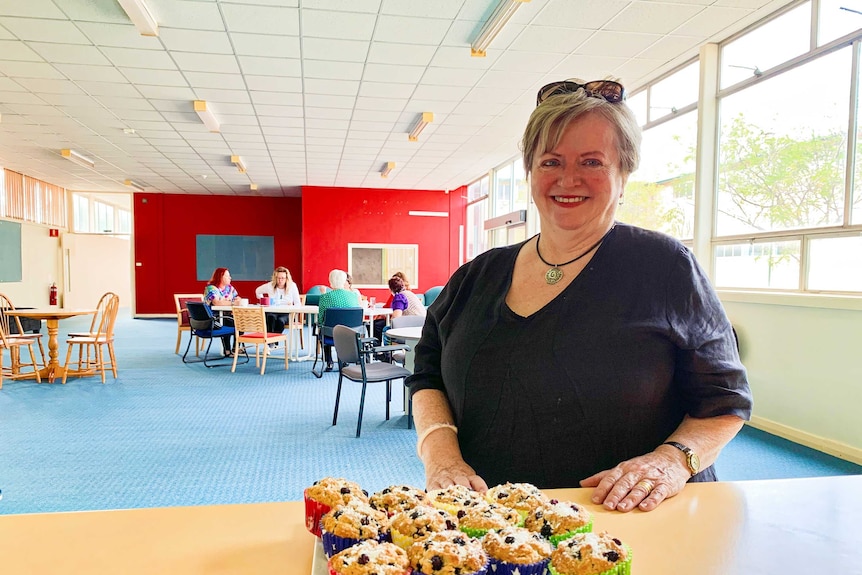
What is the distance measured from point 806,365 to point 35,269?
14.2 m

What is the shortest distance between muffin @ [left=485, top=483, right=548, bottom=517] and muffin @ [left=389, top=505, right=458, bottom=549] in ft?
0.36

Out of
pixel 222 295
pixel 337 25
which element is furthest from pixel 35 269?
pixel 337 25

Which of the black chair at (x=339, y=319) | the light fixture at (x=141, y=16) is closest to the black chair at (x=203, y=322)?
the black chair at (x=339, y=319)

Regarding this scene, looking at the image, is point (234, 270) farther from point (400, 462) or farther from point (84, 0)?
point (400, 462)

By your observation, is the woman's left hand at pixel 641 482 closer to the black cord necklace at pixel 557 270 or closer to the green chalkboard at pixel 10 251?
the black cord necklace at pixel 557 270

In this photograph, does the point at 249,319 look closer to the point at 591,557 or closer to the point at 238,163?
the point at 238,163

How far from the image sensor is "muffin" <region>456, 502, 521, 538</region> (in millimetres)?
737

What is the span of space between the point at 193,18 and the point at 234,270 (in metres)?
9.97

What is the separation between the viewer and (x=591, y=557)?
24.8 inches

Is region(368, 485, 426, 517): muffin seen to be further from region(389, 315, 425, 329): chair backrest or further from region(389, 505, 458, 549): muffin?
region(389, 315, 425, 329): chair backrest

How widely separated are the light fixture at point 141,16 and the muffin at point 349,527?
13.9 feet

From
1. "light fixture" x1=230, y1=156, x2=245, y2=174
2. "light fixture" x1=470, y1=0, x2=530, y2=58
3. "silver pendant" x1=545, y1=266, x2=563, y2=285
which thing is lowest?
"silver pendant" x1=545, y1=266, x2=563, y2=285

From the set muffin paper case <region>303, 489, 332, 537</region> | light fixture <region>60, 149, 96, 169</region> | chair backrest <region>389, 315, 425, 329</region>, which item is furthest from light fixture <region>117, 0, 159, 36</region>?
light fixture <region>60, 149, 96, 169</region>

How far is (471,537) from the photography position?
2.35 feet
